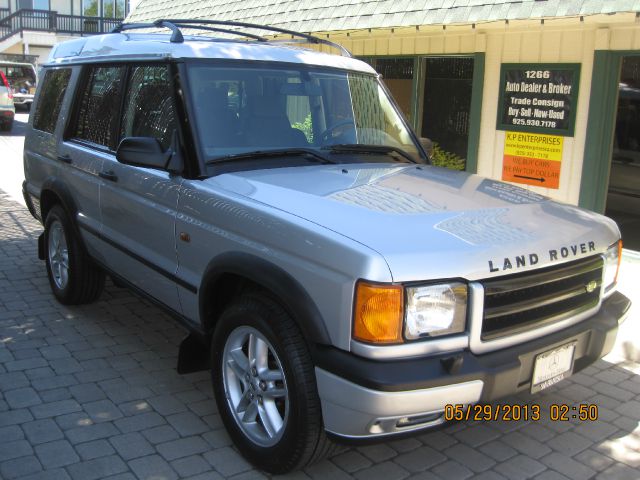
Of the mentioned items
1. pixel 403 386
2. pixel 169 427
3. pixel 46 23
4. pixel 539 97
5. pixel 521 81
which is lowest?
pixel 169 427

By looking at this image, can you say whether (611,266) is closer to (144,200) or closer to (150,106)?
(144,200)

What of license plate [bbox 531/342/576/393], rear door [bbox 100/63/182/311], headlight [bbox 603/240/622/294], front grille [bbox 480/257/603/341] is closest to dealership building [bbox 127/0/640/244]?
headlight [bbox 603/240/622/294]

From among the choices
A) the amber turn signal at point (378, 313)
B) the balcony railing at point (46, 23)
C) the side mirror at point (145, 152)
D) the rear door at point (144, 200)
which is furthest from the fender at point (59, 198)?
the balcony railing at point (46, 23)

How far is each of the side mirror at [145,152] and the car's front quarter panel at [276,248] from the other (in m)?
0.19

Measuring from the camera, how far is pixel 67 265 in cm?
548

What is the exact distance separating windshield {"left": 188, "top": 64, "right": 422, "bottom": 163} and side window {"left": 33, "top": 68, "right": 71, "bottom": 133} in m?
2.17

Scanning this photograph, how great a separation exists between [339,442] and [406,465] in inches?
31.3

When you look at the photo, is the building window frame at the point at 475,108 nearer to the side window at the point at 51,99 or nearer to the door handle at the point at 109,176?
the side window at the point at 51,99

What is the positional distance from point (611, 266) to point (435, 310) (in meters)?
1.37

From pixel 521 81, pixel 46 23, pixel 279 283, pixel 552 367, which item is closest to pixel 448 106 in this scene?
pixel 521 81

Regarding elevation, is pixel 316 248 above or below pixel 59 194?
above

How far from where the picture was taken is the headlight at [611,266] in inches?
138

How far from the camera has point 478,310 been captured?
2.79 m
